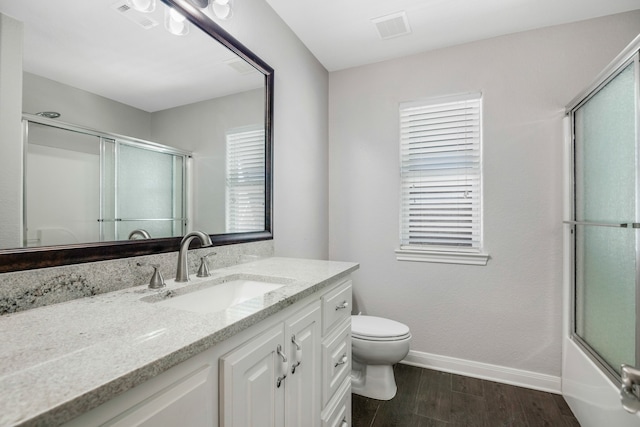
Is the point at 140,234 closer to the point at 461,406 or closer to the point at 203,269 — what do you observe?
the point at 203,269

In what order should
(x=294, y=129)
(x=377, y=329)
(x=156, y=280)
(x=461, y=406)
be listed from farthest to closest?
(x=294, y=129), (x=377, y=329), (x=461, y=406), (x=156, y=280)

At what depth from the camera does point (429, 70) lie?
7.82 feet

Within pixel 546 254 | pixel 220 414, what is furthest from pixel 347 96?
pixel 220 414

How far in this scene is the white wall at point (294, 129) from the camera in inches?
71.8

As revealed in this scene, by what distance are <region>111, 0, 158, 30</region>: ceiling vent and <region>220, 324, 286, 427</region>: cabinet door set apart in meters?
1.20

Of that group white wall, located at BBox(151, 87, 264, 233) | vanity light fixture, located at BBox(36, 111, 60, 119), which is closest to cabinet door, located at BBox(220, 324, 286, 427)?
white wall, located at BBox(151, 87, 264, 233)

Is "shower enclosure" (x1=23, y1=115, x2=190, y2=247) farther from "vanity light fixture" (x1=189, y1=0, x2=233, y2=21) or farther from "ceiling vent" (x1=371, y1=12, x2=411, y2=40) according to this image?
"ceiling vent" (x1=371, y1=12, x2=411, y2=40)

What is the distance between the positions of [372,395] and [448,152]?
1.81m

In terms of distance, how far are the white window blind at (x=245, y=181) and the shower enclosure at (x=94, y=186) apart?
31 centimetres

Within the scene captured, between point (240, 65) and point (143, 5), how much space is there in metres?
0.57

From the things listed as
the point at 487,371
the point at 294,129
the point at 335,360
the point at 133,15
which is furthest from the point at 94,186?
the point at 487,371

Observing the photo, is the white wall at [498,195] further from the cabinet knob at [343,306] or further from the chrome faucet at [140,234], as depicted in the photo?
the chrome faucet at [140,234]

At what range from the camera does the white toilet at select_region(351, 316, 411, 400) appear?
190 cm

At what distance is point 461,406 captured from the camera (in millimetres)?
1873
